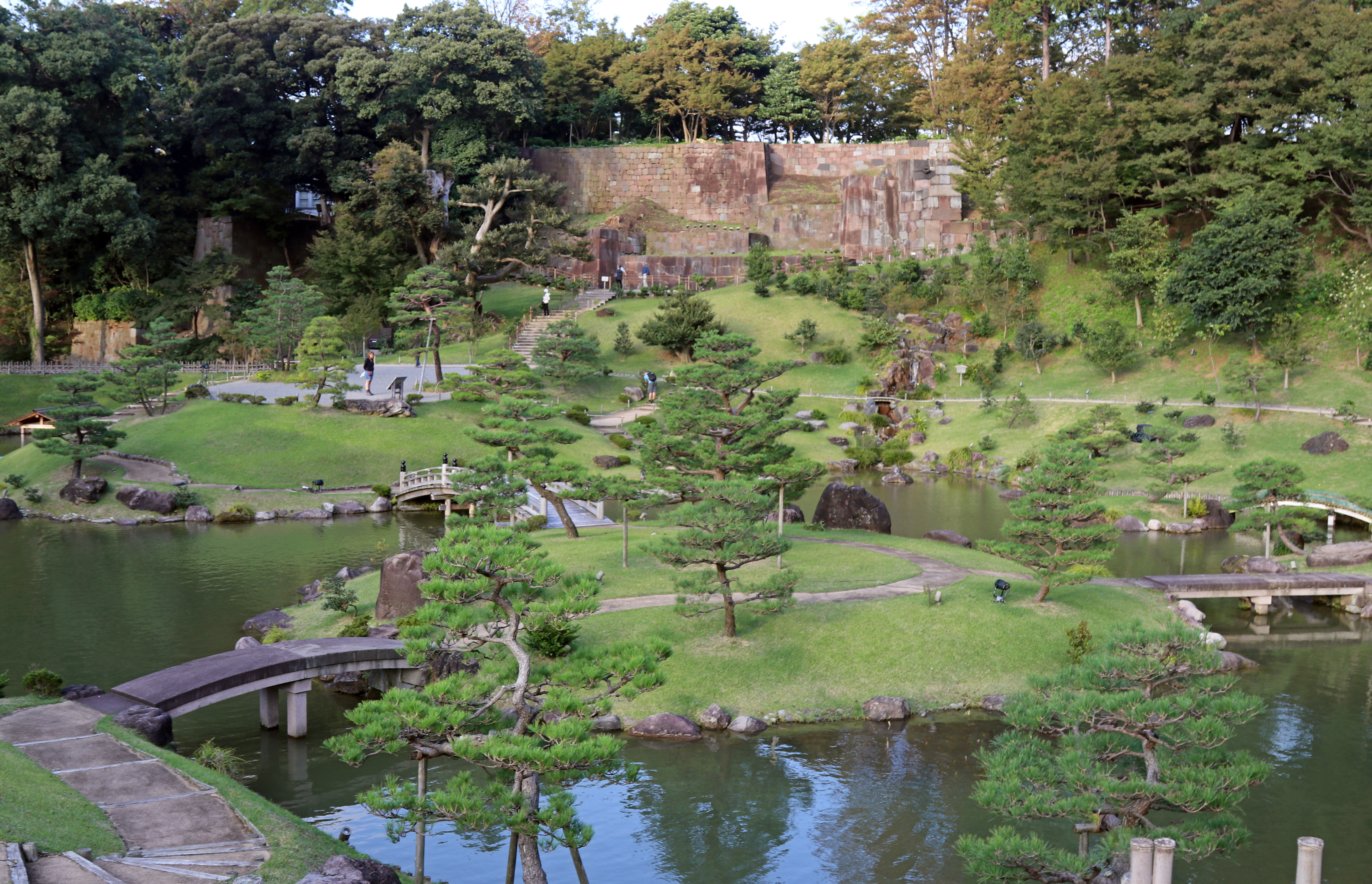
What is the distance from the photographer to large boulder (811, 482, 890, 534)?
30141mm

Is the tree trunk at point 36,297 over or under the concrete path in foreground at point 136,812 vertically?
over

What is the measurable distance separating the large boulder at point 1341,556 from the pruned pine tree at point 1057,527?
9.87m

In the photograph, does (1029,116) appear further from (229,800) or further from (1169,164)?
(229,800)

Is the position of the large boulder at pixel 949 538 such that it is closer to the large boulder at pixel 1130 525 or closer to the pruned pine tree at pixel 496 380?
the large boulder at pixel 1130 525

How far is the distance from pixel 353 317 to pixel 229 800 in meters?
47.8

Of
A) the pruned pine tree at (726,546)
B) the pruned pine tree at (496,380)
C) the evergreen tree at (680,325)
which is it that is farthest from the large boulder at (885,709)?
the evergreen tree at (680,325)

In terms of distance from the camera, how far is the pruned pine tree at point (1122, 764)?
10.2 metres

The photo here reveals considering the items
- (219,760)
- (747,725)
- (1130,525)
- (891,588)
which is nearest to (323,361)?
(891,588)

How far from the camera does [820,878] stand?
536 inches

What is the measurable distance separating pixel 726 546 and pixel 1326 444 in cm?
3018

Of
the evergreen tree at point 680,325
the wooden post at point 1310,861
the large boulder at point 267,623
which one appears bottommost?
the large boulder at point 267,623

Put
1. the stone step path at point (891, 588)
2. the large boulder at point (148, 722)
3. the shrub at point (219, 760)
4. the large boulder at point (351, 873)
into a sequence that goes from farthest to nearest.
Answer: the stone step path at point (891, 588) < the shrub at point (219, 760) < the large boulder at point (148, 722) < the large boulder at point (351, 873)

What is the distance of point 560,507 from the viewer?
1093 inches

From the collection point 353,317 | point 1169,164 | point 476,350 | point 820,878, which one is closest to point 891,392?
point 1169,164
